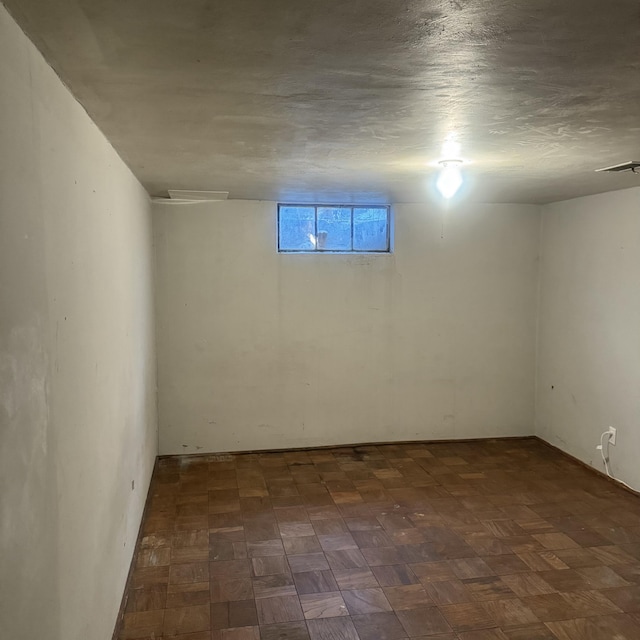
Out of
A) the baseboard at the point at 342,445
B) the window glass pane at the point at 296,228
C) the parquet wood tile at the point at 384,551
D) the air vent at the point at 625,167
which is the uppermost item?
the air vent at the point at 625,167

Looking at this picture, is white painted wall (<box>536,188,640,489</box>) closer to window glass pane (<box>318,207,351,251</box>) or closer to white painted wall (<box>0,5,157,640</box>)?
window glass pane (<box>318,207,351,251</box>)

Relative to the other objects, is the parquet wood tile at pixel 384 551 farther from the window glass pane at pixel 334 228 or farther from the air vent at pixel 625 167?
the air vent at pixel 625 167

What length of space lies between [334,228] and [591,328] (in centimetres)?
209

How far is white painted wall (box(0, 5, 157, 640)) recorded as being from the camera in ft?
3.67

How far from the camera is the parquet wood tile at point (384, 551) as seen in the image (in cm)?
236

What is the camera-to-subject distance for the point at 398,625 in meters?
2.34

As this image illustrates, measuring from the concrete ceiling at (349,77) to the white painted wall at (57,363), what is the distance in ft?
0.56

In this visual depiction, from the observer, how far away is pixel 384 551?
2957mm

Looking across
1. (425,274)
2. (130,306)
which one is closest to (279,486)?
(130,306)

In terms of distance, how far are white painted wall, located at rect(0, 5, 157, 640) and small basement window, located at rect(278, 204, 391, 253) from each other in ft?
6.62

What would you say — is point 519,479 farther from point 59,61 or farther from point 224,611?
point 59,61

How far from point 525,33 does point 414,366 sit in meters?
3.62

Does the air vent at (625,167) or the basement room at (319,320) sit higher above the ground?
the air vent at (625,167)

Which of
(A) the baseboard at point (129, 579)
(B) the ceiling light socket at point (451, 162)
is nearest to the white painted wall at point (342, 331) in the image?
(A) the baseboard at point (129, 579)
